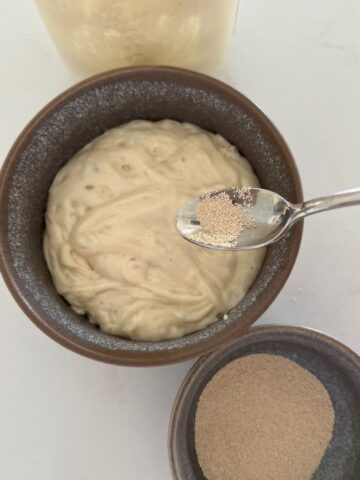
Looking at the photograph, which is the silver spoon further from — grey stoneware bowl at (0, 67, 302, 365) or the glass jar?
the glass jar

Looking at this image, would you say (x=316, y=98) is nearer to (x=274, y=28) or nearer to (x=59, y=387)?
(x=274, y=28)

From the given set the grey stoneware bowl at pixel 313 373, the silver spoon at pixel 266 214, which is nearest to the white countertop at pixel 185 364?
the grey stoneware bowl at pixel 313 373

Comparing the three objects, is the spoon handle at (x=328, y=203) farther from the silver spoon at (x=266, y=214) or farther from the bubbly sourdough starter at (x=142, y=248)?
the bubbly sourdough starter at (x=142, y=248)

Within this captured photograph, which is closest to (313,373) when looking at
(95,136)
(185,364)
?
(185,364)

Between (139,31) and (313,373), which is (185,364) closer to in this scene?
(313,373)

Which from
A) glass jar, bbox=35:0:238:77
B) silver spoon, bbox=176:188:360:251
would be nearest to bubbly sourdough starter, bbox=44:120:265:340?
silver spoon, bbox=176:188:360:251

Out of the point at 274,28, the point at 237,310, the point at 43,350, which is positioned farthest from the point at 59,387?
the point at 274,28
